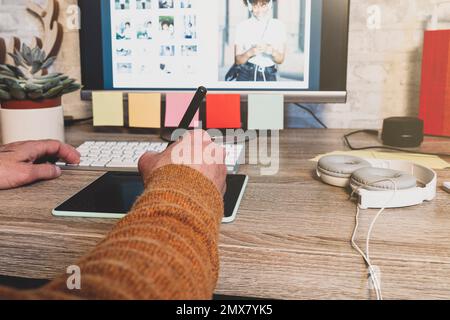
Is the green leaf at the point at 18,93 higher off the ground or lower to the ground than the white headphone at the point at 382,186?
higher

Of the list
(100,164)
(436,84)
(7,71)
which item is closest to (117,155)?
(100,164)

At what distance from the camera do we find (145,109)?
1016 millimetres

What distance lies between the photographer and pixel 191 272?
36 centimetres

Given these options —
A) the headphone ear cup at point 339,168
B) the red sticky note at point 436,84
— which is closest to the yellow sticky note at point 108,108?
the headphone ear cup at point 339,168

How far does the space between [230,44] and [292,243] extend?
56 centimetres

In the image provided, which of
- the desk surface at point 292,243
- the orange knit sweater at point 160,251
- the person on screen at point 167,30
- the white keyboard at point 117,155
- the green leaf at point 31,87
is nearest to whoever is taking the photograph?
the orange knit sweater at point 160,251

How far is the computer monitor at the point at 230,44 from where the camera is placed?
3.07 ft

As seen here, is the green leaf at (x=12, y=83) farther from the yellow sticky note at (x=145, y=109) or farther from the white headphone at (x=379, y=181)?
the white headphone at (x=379, y=181)

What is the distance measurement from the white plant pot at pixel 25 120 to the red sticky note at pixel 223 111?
302mm

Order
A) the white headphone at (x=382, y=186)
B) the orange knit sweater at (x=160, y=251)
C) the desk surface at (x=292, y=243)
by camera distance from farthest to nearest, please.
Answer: the white headphone at (x=382, y=186) < the desk surface at (x=292, y=243) < the orange knit sweater at (x=160, y=251)

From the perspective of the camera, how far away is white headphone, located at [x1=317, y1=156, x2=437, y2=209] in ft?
1.88

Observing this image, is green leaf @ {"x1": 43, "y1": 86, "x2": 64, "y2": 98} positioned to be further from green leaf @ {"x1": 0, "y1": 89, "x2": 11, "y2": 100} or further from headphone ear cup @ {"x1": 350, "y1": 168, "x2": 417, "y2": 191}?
headphone ear cup @ {"x1": 350, "y1": 168, "x2": 417, "y2": 191}
